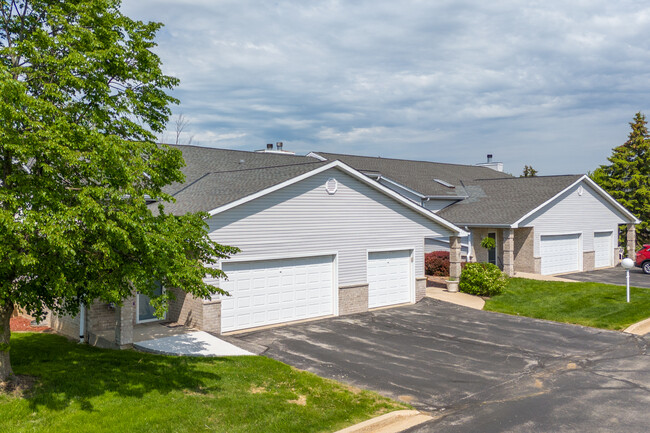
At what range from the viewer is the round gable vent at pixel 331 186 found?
18047 mm

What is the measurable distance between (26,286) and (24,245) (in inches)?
54.3

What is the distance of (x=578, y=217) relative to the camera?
30047 millimetres

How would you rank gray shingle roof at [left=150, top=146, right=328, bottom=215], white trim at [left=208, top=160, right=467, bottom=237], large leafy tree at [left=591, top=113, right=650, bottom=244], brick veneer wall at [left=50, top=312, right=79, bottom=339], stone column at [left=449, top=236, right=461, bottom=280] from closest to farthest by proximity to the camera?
brick veneer wall at [left=50, top=312, right=79, bottom=339]
white trim at [left=208, top=160, right=467, bottom=237]
gray shingle roof at [left=150, top=146, right=328, bottom=215]
stone column at [left=449, top=236, right=461, bottom=280]
large leafy tree at [left=591, top=113, right=650, bottom=244]

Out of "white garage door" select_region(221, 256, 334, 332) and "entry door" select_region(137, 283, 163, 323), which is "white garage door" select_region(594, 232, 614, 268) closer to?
"white garage door" select_region(221, 256, 334, 332)

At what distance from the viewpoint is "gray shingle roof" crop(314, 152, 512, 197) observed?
32781 mm

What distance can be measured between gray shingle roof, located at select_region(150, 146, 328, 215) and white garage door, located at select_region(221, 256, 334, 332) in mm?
2400

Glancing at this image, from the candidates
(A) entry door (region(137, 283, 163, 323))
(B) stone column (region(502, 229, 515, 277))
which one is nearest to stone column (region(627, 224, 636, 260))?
(B) stone column (region(502, 229, 515, 277))

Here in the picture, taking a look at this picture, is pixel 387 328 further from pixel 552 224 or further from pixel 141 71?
pixel 552 224

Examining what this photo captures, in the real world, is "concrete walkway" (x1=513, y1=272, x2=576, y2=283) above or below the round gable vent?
below

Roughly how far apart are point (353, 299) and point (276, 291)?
Result: 3314 millimetres

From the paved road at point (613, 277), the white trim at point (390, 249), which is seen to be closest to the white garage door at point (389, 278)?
Answer: the white trim at point (390, 249)

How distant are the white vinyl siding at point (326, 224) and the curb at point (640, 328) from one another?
7.78 metres

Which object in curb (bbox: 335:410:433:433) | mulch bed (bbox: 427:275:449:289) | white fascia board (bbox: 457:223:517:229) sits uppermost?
white fascia board (bbox: 457:223:517:229)

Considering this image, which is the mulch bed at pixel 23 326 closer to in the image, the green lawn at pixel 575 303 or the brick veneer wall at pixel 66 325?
the brick veneer wall at pixel 66 325
